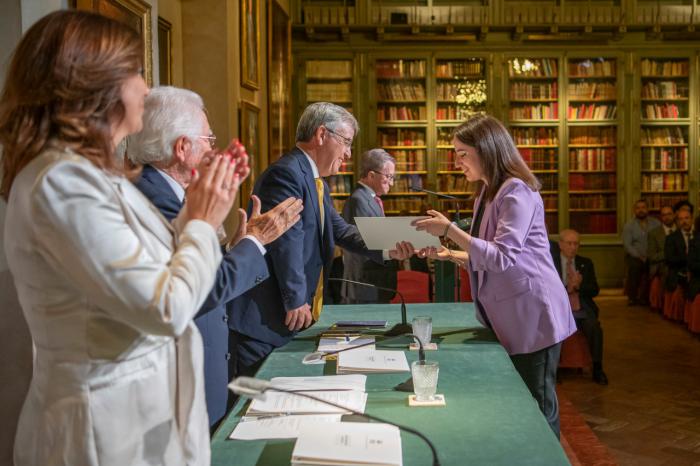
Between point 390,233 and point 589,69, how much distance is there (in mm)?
8266

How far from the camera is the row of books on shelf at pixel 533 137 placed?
35.2ft

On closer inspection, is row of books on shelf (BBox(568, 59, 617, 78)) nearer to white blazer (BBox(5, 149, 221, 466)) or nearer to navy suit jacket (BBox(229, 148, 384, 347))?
navy suit jacket (BBox(229, 148, 384, 347))

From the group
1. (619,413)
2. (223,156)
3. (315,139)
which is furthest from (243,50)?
(223,156)

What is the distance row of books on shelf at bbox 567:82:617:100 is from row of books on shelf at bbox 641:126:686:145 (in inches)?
28.0

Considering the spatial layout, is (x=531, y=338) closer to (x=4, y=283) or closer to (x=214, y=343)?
(x=214, y=343)

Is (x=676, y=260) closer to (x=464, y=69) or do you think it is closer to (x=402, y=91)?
(x=464, y=69)

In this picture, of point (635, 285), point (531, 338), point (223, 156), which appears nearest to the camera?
point (223, 156)

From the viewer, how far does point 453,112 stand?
34.9 ft

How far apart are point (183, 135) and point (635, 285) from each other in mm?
8744

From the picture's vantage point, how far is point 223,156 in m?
1.43

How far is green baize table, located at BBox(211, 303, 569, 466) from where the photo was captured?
172cm

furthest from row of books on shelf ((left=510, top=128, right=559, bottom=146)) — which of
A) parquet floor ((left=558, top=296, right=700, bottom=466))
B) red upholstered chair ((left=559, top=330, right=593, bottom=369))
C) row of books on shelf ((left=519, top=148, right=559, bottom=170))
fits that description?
red upholstered chair ((left=559, top=330, right=593, bottom=369))

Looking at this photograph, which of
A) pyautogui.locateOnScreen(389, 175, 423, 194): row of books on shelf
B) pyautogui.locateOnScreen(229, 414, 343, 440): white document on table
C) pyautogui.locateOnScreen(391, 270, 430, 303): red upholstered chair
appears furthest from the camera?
pyautogui.locateOnScreen(389, 175, 423, 194): row of books on shelf

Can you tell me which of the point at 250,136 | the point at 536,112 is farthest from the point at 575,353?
the point at 536,112
